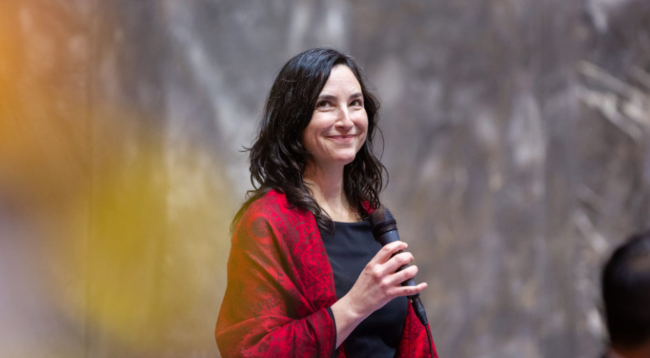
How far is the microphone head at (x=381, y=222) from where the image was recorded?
5.60 ft

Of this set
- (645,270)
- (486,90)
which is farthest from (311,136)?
(486,90)

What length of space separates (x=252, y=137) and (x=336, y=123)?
1.15m

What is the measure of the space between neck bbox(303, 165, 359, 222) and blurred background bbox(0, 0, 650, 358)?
1028 millimetres

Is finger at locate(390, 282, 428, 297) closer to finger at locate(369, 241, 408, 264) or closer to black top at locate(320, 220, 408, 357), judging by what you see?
finger at locate(369, 241, 408, 264)

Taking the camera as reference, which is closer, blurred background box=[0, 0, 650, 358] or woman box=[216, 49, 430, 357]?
woman box=[216, 49, 430, 357]

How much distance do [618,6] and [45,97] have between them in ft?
9.37

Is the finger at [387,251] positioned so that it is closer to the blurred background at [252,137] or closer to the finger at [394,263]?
the finger at [394,263]

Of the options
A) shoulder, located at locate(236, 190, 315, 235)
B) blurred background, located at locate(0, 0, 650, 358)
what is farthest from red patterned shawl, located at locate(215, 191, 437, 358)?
blurred background, located at locate(0, 0, 650, 358)

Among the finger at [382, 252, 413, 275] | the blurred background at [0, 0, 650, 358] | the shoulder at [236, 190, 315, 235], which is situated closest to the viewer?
the finger at [382, 252, 413, 275]

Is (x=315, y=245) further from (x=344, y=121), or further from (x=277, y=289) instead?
(x=344, y=121)

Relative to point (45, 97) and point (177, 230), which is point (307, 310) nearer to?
point (177, 230)

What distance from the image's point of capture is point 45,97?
8.34 feet

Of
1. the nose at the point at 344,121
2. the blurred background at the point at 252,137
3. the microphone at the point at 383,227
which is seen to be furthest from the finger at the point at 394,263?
the blurred background at the point at 252,137

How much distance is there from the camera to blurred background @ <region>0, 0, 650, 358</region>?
254 centimetres
